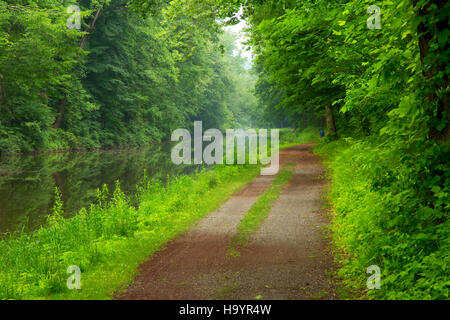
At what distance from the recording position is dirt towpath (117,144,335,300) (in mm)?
5645

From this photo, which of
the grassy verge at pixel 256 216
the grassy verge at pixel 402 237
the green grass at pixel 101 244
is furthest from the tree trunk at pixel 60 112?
the grassy verge at pixel 402 237

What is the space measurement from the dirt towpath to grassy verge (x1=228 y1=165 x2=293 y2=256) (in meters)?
0.16

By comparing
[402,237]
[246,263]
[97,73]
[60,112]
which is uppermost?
[97,73]

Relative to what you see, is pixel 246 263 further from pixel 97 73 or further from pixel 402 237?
pixel 97 73

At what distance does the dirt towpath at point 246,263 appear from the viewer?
564 centimetres

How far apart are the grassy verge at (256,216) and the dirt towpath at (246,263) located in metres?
0.16

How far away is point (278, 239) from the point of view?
27.0 ft

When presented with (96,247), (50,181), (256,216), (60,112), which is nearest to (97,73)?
(60,112)

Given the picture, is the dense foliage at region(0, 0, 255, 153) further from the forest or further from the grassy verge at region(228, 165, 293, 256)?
the grassy verge at region(228, 165, 293, 256)

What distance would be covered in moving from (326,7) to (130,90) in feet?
138

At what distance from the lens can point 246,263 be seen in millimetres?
6809

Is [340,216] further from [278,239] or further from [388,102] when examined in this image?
[388,102]

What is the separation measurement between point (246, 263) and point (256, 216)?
3582 mm

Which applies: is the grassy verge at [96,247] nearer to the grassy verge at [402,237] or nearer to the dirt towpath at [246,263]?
the dirt towpath at [246,263]
